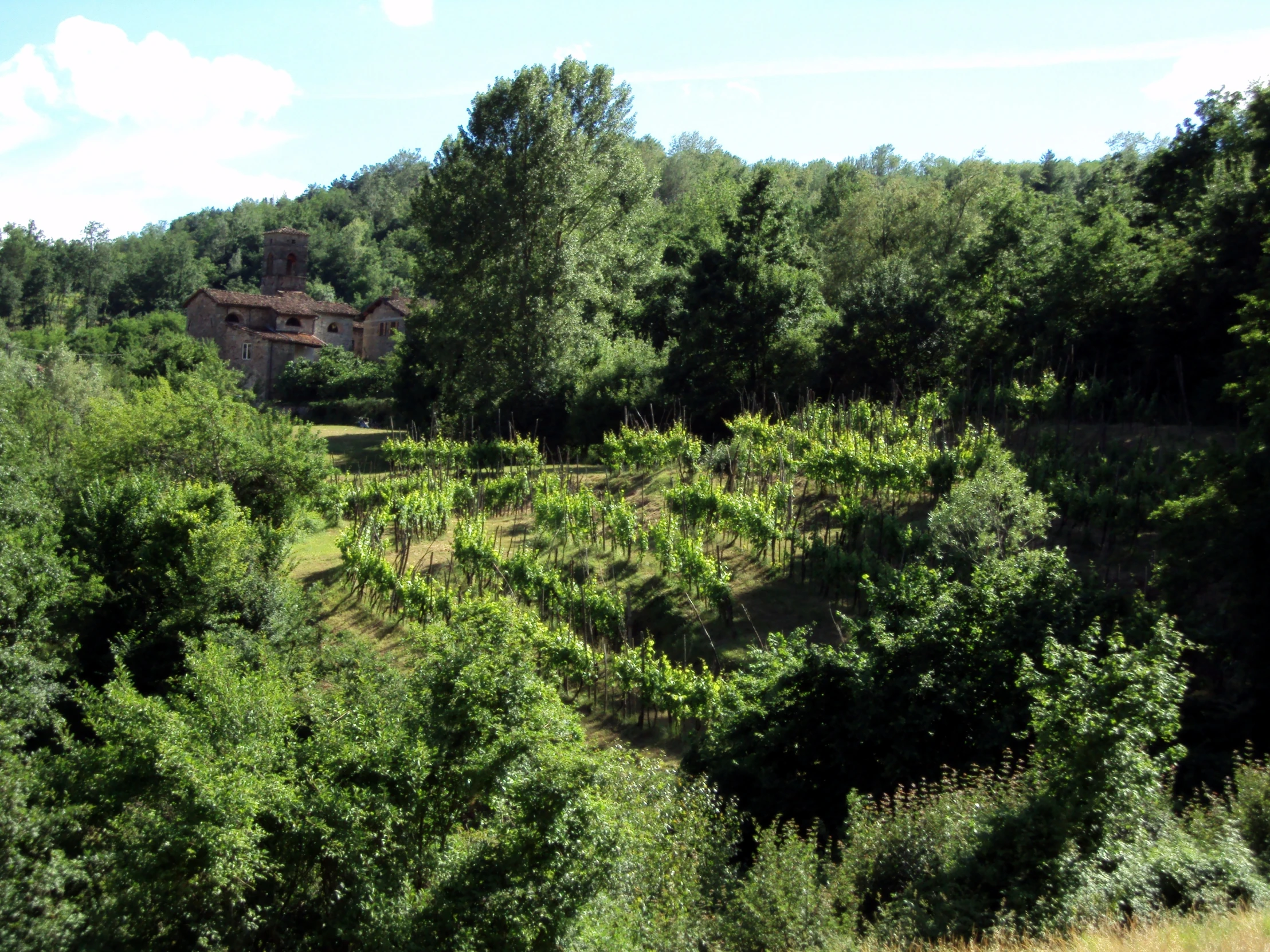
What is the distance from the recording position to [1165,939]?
661 cm

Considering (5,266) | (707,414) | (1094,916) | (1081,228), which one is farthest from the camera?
(5,266)

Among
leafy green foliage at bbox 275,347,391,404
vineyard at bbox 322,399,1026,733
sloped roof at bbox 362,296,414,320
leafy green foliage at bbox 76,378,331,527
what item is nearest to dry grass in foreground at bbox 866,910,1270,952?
vineyard at bbox 322,399,1026,733

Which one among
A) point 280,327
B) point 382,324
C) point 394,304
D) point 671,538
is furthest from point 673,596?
point 280,327

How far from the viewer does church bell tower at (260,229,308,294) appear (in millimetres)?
71750

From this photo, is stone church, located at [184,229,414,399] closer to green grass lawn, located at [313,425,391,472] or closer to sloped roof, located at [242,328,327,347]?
sloped roof, located at [242,328,327,347]

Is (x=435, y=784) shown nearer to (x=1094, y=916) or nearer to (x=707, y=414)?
(x=1094, y=916)

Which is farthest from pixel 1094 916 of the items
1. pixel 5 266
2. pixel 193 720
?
pixel 5 266

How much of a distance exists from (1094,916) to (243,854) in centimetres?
727

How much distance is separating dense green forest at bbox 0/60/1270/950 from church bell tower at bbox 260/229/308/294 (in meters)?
35.7

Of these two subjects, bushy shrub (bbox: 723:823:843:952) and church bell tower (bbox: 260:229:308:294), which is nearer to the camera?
bushy shrub (bbox: 723:823:843:952)

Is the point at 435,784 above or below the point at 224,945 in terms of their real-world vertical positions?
above

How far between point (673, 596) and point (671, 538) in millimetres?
1170

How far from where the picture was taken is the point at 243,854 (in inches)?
355

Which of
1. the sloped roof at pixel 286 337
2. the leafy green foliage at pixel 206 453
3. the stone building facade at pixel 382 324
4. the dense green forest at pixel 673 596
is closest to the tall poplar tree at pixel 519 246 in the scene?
the dense green forest at pixel 673 596
